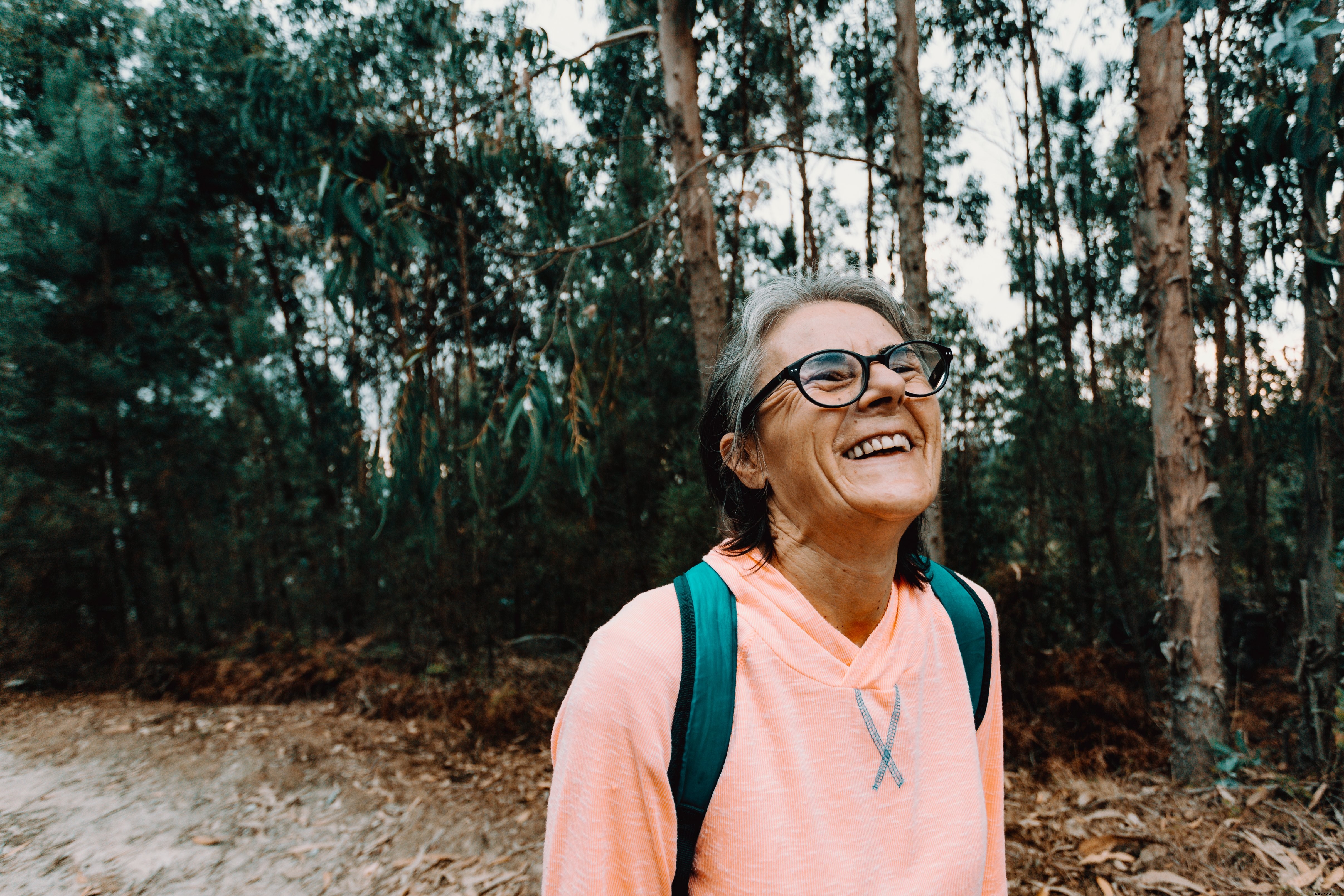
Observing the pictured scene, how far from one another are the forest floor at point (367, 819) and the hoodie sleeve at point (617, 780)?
91.2 inches

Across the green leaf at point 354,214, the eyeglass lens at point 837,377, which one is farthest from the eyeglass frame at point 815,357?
the green leaf at point 354,214

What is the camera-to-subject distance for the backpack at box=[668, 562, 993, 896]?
87 centimetres

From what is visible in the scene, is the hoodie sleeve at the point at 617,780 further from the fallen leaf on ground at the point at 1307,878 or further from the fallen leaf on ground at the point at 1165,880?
the fallen leaf on ground at the point at 1307,878

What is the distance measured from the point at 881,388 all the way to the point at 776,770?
56cm

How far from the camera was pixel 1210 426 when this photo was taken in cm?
331

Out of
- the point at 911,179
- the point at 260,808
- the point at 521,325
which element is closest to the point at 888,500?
the point at 911,179

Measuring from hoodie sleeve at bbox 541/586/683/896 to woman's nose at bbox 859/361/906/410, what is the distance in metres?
0.47

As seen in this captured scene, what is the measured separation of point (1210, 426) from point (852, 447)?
3.22 metres

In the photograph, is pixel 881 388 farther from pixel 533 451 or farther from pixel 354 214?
pixel 354 214

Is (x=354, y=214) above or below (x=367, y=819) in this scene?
above

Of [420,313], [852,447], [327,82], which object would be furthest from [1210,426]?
[420,313]

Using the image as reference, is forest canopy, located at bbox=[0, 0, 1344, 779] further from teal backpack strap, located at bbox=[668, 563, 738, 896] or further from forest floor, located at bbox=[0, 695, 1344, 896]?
teal backpack strap, located at bbox=[668, 563, 738, 896]

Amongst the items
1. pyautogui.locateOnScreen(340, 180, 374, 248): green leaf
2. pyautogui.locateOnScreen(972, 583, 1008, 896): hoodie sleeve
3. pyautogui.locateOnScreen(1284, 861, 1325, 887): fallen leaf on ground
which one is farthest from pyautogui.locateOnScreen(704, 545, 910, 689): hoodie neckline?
pyautogui.locateOnScreen(340, 180, 374, 248): green leaf

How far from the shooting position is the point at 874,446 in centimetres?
105
